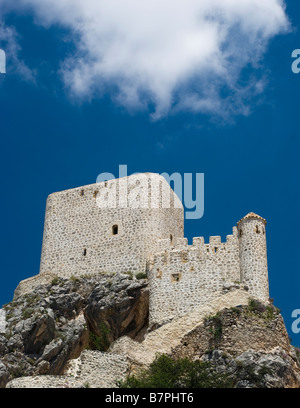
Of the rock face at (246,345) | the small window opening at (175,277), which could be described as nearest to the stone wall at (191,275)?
the small window opening at (175,277)

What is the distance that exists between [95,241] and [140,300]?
6.05 meters

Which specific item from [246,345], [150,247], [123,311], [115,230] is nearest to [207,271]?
[150,247]

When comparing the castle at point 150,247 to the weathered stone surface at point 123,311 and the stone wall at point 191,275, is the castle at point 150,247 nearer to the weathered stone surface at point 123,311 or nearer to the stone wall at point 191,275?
the stone wall at point 191,275

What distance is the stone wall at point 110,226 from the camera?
43125mm

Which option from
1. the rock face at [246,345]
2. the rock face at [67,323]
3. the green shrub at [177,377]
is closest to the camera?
the green shrub at [177,377]

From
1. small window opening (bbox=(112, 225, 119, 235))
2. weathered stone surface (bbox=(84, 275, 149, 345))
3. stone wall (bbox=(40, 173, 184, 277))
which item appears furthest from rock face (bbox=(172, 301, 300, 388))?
small window opening (bbox=(112, 225, 119, 235))

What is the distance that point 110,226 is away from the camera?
44438mm

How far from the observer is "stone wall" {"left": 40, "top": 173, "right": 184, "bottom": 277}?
141 ft

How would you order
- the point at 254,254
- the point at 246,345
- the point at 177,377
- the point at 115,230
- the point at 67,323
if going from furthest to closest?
1. the point at 115,230
2. the point at 67,323
3. the point at 254,254
4. the point at 246,345
5. the point at 177,377

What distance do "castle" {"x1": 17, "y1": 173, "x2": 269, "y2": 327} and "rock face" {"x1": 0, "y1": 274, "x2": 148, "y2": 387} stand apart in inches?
54.3

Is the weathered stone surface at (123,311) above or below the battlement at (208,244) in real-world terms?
below

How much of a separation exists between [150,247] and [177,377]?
13237 millimetres

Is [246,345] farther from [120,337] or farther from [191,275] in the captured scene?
[191,275]

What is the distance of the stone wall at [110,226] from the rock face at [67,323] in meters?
1.82
